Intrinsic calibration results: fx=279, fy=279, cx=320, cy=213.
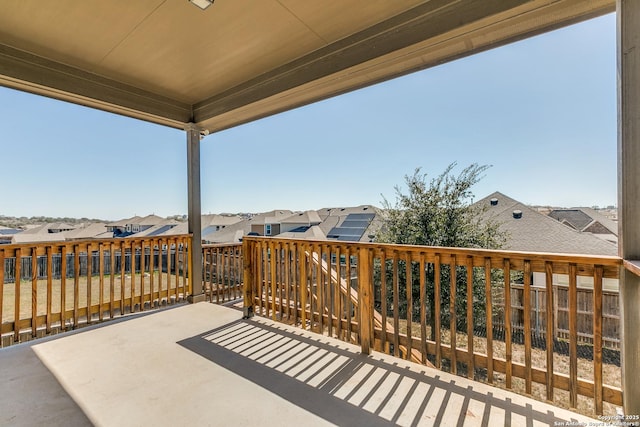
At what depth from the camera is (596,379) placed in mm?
1585

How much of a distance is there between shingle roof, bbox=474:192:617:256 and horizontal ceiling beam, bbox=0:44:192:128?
16.4 feet

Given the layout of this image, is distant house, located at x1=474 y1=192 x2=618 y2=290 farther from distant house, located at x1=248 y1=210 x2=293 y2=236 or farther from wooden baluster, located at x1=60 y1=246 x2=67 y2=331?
wooden baluster, located at x1=60 y1=246 x2=67 y2=331

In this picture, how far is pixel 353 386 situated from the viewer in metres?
1.95

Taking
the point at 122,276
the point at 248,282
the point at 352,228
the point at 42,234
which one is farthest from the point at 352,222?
the point at 42,234

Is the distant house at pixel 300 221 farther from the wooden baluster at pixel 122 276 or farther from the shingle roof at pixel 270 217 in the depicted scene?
the wooden baluster at pixel 122 276

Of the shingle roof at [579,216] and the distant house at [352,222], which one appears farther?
the distant house at [352,222]

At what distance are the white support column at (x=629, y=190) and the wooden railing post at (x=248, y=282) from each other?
3.17m

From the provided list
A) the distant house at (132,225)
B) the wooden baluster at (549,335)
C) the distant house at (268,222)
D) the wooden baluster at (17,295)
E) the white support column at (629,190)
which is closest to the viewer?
the white support column at (629,190)

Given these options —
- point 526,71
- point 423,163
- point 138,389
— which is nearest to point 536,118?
point 526,71

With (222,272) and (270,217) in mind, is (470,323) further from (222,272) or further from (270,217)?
(270,217)

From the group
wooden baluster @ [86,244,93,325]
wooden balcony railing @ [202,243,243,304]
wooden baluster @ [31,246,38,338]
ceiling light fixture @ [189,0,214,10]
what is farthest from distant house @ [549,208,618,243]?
wooden baluster @ [31,246,38,338]

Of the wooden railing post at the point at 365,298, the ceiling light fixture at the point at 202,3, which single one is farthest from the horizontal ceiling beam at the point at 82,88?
the wooden railing post at the point at 365,298

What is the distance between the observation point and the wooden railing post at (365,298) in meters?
2.41

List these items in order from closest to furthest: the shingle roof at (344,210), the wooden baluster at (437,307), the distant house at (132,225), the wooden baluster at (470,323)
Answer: the wooden baluster at (470,323) < the wooden baluster at (437,307) < the distant house at (132,225) < the shingle roof at (344,210)
